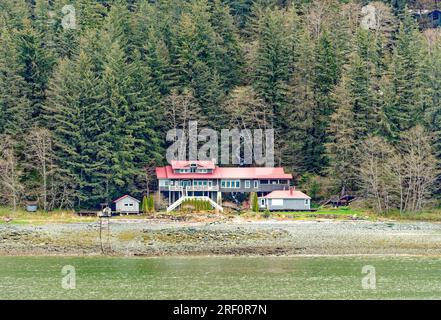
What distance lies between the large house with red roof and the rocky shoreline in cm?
972

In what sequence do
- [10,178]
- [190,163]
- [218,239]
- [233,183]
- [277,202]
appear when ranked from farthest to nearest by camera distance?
1. [233,183]
2. [190,163]
3. [277,202]
4. [10,178]
5. [218,239]

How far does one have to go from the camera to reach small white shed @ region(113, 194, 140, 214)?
6712 centimetres

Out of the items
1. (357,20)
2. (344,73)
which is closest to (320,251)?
(344,73)

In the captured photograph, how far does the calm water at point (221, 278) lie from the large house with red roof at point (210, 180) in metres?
21.6

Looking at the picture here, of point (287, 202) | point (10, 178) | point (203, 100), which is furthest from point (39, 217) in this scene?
point (287, 202)

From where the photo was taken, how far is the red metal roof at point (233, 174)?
69.5m

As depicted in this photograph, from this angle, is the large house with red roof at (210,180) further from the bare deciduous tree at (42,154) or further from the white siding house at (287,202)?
the bare deciduous tree at (42,154)

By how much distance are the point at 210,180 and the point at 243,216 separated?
260 inches

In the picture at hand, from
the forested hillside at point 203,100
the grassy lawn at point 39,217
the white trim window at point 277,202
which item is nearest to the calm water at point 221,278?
the grassy lawn at point 39,217

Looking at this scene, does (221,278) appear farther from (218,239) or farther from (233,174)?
(233,174)

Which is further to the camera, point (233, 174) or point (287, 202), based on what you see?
point (233, 174)

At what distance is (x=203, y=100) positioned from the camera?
240 ft

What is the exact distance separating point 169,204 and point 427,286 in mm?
30219
